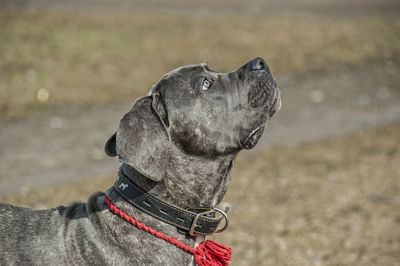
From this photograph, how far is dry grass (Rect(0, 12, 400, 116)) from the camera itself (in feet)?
44.4

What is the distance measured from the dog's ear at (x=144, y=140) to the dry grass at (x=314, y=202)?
2.91 m

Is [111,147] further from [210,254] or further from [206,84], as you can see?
[210,254]

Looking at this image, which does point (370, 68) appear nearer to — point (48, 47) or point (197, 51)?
point (197, 51)

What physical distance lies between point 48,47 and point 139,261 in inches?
535

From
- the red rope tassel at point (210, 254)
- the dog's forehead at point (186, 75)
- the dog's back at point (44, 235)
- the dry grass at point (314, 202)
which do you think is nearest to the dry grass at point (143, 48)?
the dry grass at point (314, 202)

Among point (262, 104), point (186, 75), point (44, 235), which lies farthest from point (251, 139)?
point (44, 235)

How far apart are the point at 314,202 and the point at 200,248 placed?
4.09 metres

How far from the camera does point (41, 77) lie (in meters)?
13.9

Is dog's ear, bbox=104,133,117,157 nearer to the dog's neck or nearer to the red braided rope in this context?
the dog's neck

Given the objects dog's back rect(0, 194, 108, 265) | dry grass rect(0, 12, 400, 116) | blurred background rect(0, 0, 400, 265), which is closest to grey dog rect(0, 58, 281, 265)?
dog's back rect(0, 194, 108, 265)

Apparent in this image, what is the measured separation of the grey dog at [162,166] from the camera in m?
3.66

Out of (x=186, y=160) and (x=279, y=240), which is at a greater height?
(x=186, y=160)

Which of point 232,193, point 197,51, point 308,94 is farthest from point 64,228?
point 197,51

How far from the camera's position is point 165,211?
3697mm
